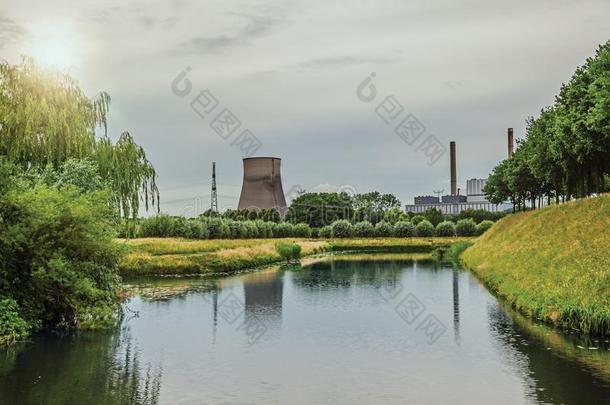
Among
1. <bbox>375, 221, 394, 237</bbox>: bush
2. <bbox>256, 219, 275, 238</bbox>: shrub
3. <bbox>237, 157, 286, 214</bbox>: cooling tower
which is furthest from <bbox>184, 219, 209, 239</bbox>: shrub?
<bbox>237, 157, 286, 214</bbox>: cooling tower

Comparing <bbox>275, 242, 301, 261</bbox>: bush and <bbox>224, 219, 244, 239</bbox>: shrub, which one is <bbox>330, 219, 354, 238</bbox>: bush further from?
<bbox>275, 242, 301, 261</bbox>: bush

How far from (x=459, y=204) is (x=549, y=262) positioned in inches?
6500

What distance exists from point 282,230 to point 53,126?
226 feet

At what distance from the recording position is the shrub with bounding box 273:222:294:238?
92.0m

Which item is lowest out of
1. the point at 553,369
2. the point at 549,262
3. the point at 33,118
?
the point at 553,369

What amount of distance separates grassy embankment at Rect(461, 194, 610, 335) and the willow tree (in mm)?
16334

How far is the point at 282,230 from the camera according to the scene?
305ft

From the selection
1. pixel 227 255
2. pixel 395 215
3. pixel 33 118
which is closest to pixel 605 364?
pixel 33 118

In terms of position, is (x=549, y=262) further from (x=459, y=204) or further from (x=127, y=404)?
(x=459, y=204)

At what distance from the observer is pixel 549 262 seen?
26.3 meters

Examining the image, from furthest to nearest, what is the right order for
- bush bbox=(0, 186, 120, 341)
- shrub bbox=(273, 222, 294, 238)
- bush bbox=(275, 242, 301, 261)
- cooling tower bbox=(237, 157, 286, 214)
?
cooling tower bbox=(237, 157, 286, 214) → shrub bbox=(273, 222, 294, 238) → bush bbox=(275, 242, 301, 261) → bush bbox=(0, 186, 120, 341)

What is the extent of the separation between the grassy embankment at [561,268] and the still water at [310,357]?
838 mm

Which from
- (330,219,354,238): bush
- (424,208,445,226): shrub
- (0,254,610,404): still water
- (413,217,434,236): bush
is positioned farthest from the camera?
(424,208,445,226): shrub

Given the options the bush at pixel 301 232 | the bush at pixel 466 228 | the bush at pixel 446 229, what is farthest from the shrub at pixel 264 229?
the bush at pixel 466 228
